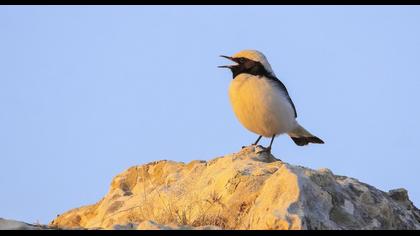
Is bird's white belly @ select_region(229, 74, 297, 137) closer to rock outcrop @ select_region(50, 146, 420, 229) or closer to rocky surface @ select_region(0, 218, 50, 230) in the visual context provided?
rock outcrop @ select_region(50, 146, 420, 229)

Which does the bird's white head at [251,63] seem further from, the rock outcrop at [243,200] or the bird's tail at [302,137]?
the rock outcrop at [243,200]

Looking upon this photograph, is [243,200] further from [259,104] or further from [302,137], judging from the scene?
[302,137]

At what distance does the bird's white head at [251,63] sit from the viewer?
10.9 meters

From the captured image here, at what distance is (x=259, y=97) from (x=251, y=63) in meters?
0.80

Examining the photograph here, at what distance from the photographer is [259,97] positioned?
10312 millimetres

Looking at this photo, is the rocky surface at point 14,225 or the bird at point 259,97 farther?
the bird at point 259,97

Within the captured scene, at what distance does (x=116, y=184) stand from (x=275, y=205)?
145 inches

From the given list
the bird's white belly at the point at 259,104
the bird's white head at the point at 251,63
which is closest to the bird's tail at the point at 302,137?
the bird's white belly at the point at 259,104

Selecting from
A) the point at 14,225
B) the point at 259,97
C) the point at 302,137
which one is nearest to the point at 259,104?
the point at 259,97

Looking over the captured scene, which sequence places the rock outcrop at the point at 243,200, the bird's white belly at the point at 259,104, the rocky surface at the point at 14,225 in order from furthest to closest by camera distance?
1. the bird's white belly at the point at 259,104
2. the rock outcrop at the point at 243,200
3. the rocky surface at the point at 14,225

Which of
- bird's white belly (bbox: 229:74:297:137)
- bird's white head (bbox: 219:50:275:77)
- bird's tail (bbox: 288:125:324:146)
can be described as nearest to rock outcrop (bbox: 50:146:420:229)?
bird's white belly (bbox: 229:74:297:137)

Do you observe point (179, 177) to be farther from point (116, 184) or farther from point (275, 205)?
point (275, 205)

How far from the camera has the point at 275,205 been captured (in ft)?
20.1

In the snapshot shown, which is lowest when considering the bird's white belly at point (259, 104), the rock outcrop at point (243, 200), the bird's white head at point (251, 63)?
the rock outcrop at point (243, 200)
